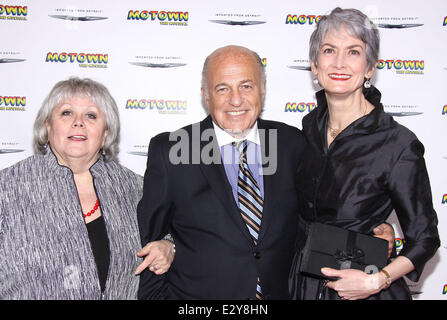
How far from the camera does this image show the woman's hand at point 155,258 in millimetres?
2109

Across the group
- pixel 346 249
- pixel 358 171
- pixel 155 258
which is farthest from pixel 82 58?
pixel 346 249

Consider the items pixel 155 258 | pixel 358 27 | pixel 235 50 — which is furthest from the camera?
pixel 235 50

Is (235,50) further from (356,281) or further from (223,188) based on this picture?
(356,281)

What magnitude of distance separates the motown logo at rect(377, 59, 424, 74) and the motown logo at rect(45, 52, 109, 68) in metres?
2.33

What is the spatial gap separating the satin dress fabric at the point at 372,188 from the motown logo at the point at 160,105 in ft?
5.14

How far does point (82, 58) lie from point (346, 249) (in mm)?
2601

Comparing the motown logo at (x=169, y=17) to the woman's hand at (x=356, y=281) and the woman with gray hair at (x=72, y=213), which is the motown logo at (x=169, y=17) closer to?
the woman with gray hair at (x=72, y=213)

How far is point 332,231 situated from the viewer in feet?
6.17

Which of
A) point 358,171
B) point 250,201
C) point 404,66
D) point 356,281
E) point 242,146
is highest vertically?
point 404,66

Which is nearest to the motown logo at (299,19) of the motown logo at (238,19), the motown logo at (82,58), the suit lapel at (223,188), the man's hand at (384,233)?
the motown logo at (238,19)

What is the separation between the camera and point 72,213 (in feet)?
7.18

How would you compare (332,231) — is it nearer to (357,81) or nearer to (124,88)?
(357,81)
